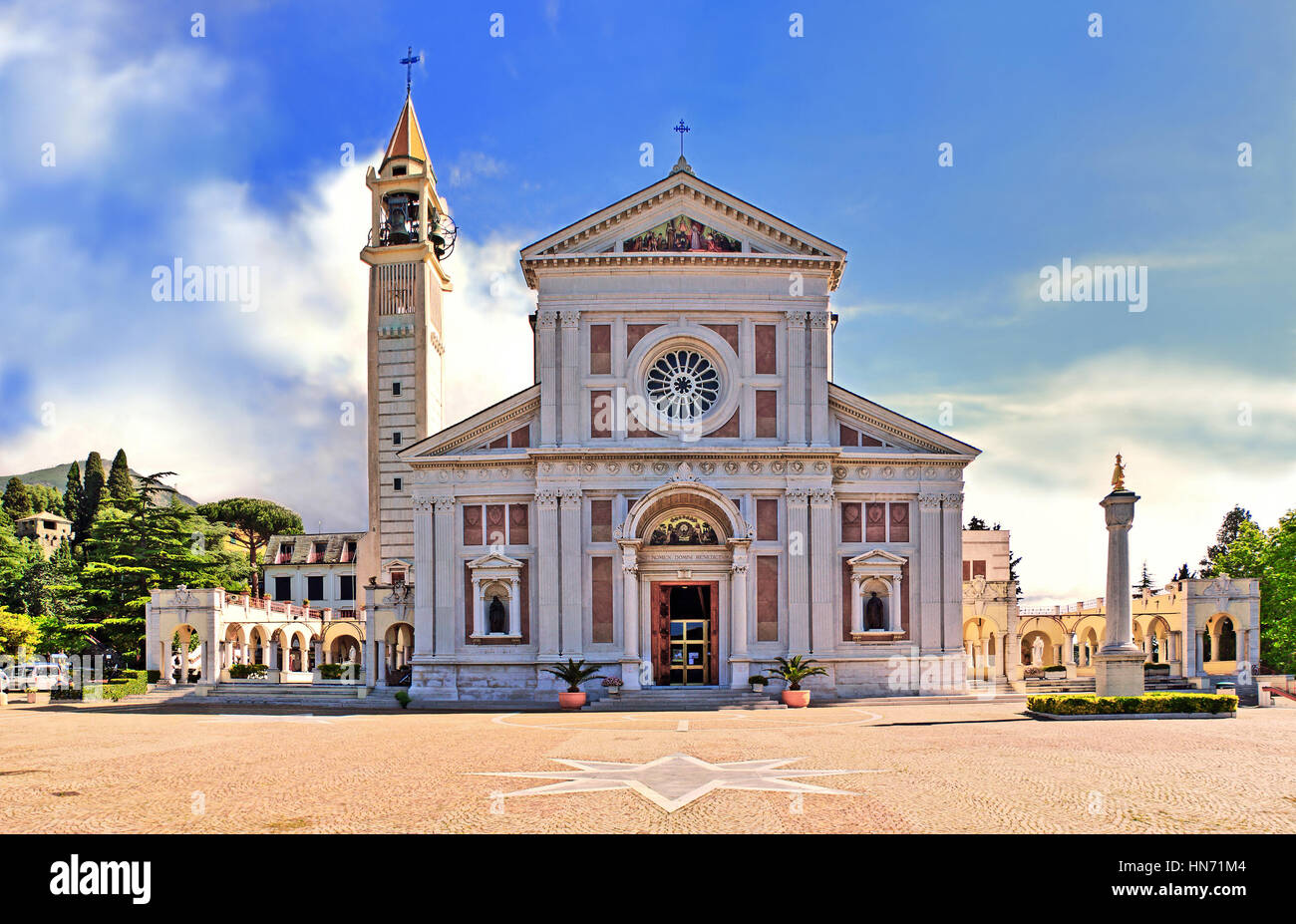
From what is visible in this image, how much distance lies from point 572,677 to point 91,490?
77.4 m

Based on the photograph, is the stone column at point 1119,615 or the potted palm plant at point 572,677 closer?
the stone column at point 1119,615

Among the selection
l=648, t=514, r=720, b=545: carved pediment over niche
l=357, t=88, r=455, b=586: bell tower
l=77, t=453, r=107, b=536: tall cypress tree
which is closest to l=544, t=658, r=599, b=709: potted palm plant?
l=648, t=514, r=720, b=545: carved pediment over niche

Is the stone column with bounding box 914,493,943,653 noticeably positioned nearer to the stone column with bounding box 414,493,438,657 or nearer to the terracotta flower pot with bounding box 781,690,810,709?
the terracotta flower pot with bounding box 781,690,810,709

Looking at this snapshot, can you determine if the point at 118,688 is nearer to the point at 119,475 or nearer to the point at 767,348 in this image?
the point at 767,348

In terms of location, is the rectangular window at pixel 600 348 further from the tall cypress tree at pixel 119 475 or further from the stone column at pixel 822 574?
the tall cypress tree at pixel 119 475

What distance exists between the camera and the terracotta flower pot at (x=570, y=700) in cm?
3594

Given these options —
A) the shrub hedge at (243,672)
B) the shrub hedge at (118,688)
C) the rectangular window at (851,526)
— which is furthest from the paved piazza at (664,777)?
the shrub hedge at (243,672)

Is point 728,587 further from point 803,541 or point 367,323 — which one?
point 367,323

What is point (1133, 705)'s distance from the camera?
2833cm

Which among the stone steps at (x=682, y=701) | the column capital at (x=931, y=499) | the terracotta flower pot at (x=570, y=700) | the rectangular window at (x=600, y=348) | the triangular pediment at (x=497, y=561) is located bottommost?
the stone steps at (x=682, y=701)

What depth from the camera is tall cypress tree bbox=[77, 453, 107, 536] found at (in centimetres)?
9538

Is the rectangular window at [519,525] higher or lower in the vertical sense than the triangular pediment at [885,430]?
lower

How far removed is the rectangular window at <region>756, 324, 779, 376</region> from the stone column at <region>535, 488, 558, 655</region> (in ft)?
32.3

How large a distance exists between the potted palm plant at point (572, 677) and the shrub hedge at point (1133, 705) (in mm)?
15137
